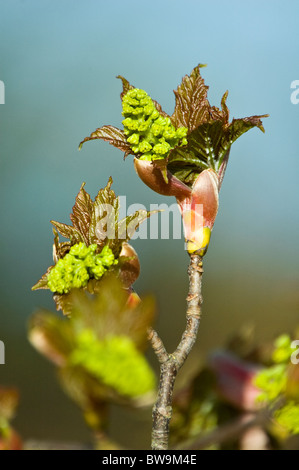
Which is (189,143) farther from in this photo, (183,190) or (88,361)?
(88,361)

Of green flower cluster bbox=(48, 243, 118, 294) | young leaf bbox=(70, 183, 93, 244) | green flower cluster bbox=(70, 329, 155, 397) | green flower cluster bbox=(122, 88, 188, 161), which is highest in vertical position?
green flower cluster bbox=(122, 88, 188, 161)

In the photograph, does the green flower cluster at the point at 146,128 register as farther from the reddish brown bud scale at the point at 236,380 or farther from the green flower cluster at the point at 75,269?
the reddish brown bud scale at the point at 236,380

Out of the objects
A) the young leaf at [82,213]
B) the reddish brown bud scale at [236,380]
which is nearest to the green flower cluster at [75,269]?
the young leaf at [82,213]

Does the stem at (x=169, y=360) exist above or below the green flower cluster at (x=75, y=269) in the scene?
below

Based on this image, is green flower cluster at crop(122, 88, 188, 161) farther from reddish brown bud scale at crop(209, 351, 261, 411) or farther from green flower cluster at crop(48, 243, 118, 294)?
reddish brown bud scale at crop(209, 351, 261, 411)

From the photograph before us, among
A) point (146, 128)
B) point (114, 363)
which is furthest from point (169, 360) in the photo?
point (146, 128)

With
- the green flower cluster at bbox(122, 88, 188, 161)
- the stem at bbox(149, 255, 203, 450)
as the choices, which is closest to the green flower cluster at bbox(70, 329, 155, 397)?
the stem at bbox(149, 255, 203, 450)
